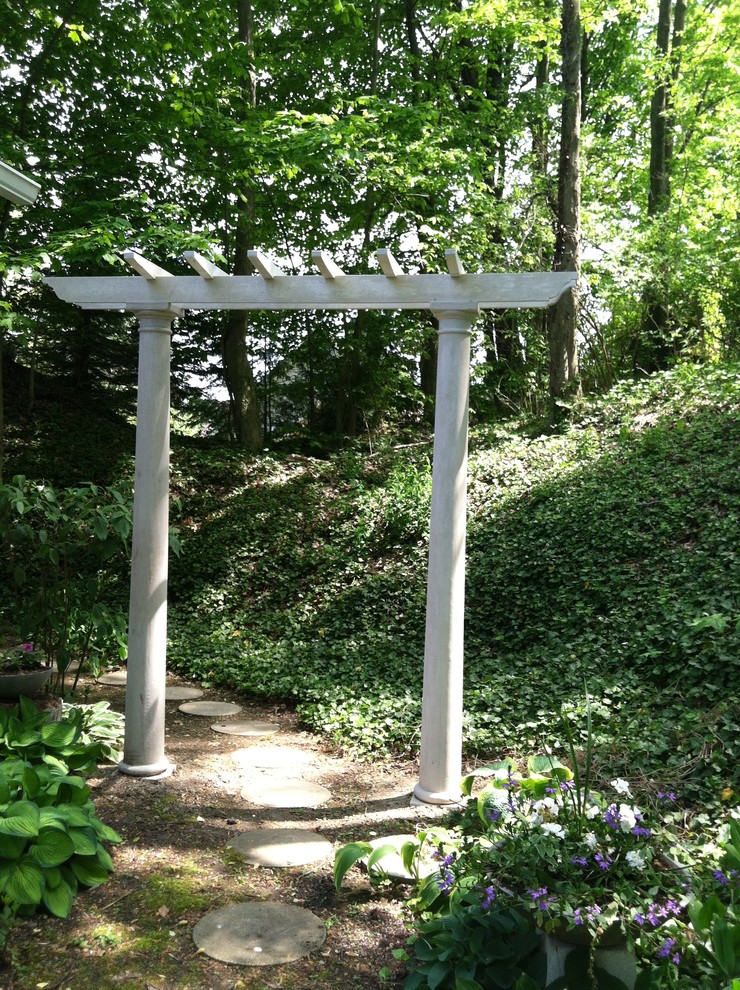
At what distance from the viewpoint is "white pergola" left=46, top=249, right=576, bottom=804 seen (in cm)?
405

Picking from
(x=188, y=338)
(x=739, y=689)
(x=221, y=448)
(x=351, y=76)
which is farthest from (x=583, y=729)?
(x=351, y=76)

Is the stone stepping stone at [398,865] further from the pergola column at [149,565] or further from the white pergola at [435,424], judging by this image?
the pergola column at [149,565]

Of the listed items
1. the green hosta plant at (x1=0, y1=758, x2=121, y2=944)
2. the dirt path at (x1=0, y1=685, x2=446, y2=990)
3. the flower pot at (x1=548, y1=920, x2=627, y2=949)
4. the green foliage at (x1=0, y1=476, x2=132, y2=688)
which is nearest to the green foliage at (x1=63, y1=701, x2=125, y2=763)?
the dirt path at (x1=0, y1=685, x2=446, y2=990)

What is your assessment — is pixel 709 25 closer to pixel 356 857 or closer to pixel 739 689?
pixel 739 689

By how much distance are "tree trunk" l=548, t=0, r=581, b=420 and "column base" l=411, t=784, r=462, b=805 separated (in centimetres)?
582

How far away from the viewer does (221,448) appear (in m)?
10.6

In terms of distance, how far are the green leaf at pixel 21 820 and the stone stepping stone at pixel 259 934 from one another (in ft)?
2.40

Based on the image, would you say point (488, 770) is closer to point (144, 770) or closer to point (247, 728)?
point (144, 770)

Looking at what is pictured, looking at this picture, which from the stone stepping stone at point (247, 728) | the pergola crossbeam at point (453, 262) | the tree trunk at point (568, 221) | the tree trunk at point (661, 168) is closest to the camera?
the pergola crossbeam at point (453, 262)

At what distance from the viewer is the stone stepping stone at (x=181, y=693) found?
20.7ft

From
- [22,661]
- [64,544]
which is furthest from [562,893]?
[22,661]

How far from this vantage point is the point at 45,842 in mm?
3002

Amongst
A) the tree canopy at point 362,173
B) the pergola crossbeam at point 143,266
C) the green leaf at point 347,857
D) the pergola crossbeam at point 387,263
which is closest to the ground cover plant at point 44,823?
the green leaf at point 347,857

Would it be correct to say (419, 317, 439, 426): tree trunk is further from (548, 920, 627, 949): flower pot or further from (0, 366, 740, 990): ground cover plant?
(548, 920, 627, 949): flower pot
